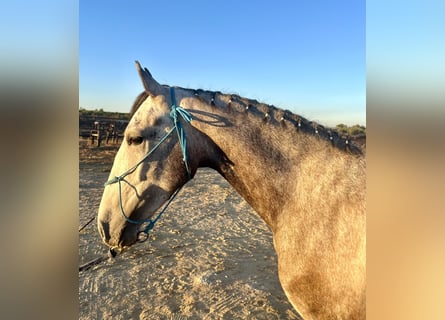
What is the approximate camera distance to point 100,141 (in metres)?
8.77

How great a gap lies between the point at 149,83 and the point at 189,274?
3115 mm

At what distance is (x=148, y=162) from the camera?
167 centimetres

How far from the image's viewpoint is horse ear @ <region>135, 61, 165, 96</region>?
1.67 metres

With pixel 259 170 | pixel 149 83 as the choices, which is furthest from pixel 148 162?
pixel 259 170

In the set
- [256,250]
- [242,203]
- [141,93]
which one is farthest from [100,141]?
[141,93]

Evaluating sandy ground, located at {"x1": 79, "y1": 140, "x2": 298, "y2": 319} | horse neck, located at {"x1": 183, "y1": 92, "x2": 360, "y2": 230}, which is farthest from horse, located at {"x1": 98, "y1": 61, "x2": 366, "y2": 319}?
sandy ground, located at {"x1": 79, "y1": 140, "x2": 298, "y2": 319}

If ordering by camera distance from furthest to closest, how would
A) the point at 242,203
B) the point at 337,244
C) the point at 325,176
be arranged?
the point at 242,203, the point at 325,176, the point at 337,244

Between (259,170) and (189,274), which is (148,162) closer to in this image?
(259,170)

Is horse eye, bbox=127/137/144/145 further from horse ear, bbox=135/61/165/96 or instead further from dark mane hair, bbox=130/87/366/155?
dark mane hair, bbox=130/87/366/155

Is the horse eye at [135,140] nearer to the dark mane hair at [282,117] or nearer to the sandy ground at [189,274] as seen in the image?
the dark mane hair at [282,117]

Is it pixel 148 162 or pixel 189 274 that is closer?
pixel 148 162

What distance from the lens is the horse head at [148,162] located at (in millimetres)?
1665

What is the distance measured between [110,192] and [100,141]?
7.71 meters
